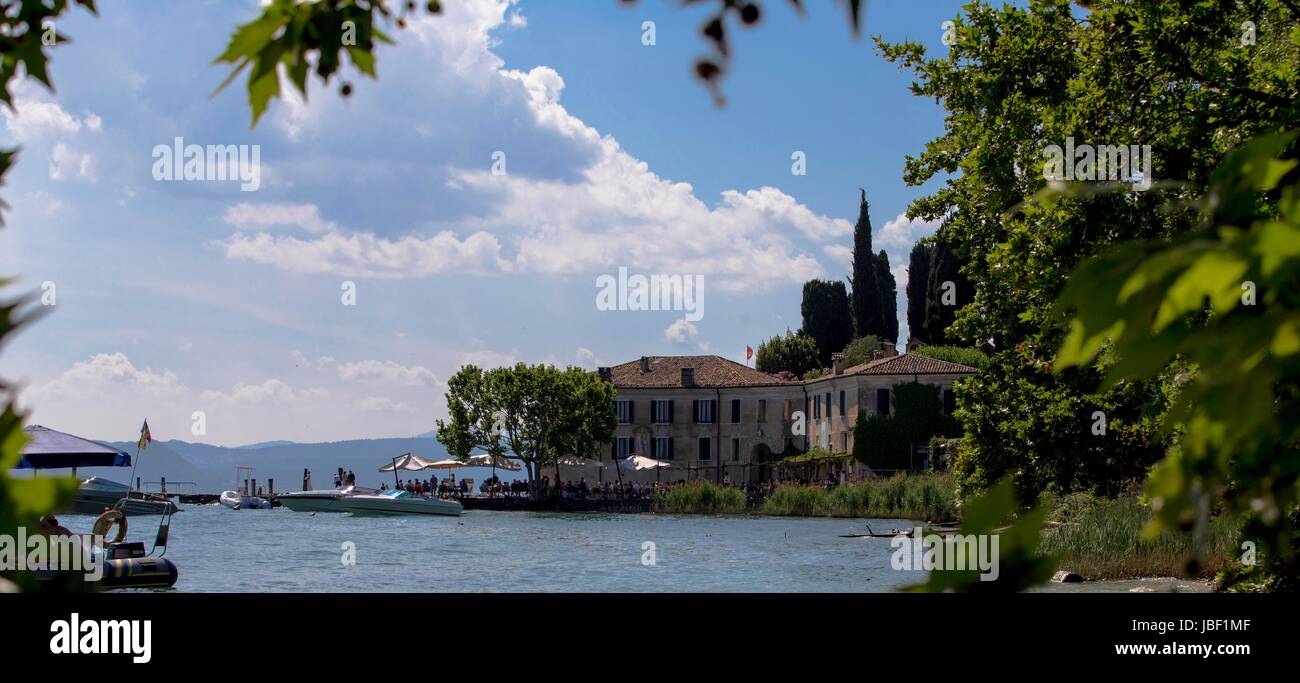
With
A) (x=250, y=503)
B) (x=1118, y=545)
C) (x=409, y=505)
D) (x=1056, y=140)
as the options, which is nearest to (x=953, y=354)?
(x=409, y=505)

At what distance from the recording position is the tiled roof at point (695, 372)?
80812 millimetres

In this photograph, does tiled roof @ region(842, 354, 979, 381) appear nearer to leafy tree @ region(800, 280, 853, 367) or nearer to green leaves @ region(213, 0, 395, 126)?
leafy tree @ region(800, 280, 853, 367)

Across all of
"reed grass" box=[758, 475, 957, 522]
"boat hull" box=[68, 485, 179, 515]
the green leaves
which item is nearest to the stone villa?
"reed grass" box=[758, 475, 957, 522]

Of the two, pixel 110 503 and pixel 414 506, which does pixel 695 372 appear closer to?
pixel 414 506

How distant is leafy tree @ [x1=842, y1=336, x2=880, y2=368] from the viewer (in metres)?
80.7

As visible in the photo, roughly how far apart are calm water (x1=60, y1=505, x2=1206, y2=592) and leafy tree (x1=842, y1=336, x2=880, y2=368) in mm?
24663

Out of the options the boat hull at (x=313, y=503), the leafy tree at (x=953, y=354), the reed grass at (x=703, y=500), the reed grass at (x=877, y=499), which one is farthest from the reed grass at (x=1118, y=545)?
the boat hull at (x=313, y=503)

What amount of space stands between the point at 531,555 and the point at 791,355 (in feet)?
180

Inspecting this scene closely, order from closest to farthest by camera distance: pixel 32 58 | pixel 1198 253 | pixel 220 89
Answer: pixel 1198 253
pixel 220 89
pixel 32 58

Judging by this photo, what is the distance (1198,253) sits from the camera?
3.64 ft

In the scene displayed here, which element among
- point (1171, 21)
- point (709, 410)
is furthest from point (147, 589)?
point (709, 410)

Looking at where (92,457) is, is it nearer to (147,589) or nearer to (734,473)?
(147,589)

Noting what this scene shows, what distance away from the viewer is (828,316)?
307 feet
